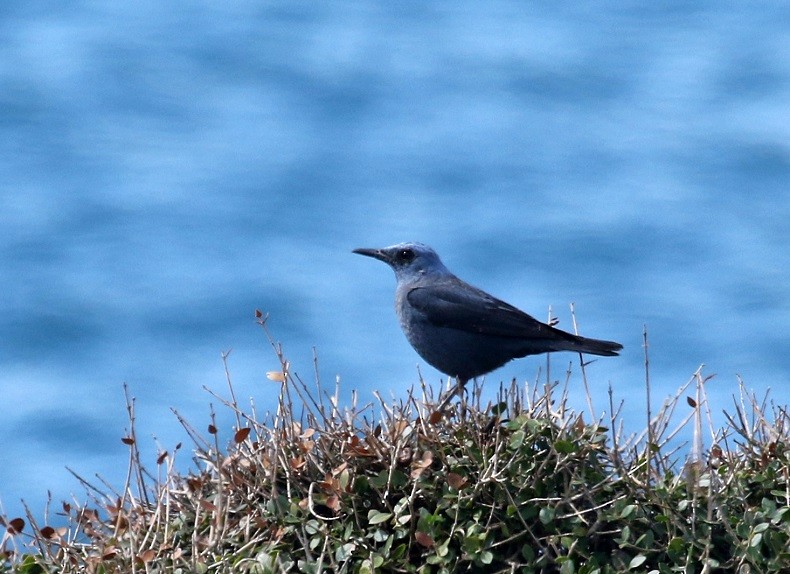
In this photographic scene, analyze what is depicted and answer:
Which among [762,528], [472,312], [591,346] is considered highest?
[472,312]

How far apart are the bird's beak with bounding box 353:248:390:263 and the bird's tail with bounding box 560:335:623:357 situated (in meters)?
1.44

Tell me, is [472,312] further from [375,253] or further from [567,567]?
[567,567]

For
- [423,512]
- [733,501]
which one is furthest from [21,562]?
[733,501]

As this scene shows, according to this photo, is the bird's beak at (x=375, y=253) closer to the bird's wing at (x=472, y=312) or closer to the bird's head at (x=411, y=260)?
the bird's head at (x=411, y=260)

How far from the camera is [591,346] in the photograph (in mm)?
7125

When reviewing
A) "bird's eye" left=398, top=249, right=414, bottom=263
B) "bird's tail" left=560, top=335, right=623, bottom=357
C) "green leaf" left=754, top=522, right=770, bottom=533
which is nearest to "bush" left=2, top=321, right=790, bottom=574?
"green leaf" left=754, top=522, right=770, bottom=533

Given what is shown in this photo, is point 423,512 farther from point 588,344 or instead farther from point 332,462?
point 588,344

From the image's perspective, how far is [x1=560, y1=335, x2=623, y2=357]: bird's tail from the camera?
23.0 feet

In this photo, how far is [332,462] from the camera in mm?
5406

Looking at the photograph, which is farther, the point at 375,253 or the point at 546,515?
the point at 375,253

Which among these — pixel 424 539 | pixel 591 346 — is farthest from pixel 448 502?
pixel 591 346

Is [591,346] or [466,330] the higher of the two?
[466,330]

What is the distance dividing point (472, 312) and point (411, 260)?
0.73 m

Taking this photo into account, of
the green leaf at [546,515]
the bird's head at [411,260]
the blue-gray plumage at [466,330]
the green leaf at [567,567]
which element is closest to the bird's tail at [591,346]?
the blue-gray plumage at [466,330]
